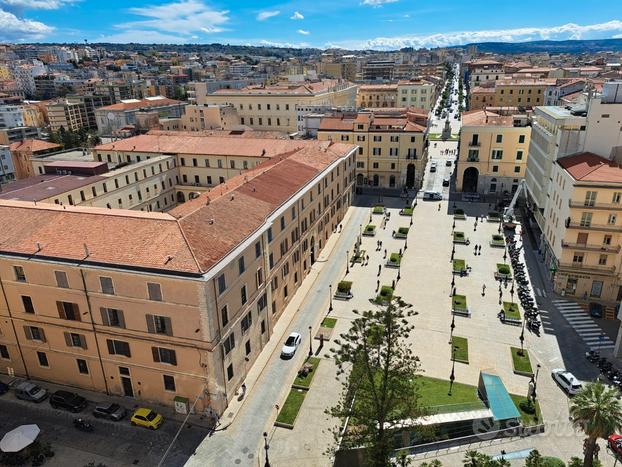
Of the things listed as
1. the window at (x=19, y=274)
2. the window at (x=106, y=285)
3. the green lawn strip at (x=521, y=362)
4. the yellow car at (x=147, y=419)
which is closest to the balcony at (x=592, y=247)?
the green lawn strip at (x=521, y=362)

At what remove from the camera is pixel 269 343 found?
1861 inches

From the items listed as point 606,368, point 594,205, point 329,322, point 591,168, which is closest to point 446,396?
point 329,322

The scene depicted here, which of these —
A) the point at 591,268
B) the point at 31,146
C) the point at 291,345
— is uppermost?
the point at 31,146

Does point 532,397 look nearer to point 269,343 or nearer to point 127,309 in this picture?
point 269,343

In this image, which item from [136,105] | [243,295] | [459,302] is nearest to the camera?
[243,295]

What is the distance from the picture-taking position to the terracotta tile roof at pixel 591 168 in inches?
1991

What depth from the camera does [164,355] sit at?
1459 inches

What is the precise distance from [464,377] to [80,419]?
34.2 m

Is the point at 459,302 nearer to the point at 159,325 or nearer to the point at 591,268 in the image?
the point at 591,268

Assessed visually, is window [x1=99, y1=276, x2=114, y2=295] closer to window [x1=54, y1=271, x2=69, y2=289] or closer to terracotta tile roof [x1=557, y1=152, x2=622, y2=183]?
window [x1=54, y1=271, x2=69, y2=289]

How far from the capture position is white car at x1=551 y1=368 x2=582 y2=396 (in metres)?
39.3

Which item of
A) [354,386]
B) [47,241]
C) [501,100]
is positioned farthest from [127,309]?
[501,100]

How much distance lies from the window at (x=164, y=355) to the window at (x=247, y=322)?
22.2 ft

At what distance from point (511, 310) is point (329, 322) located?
70.7ft
